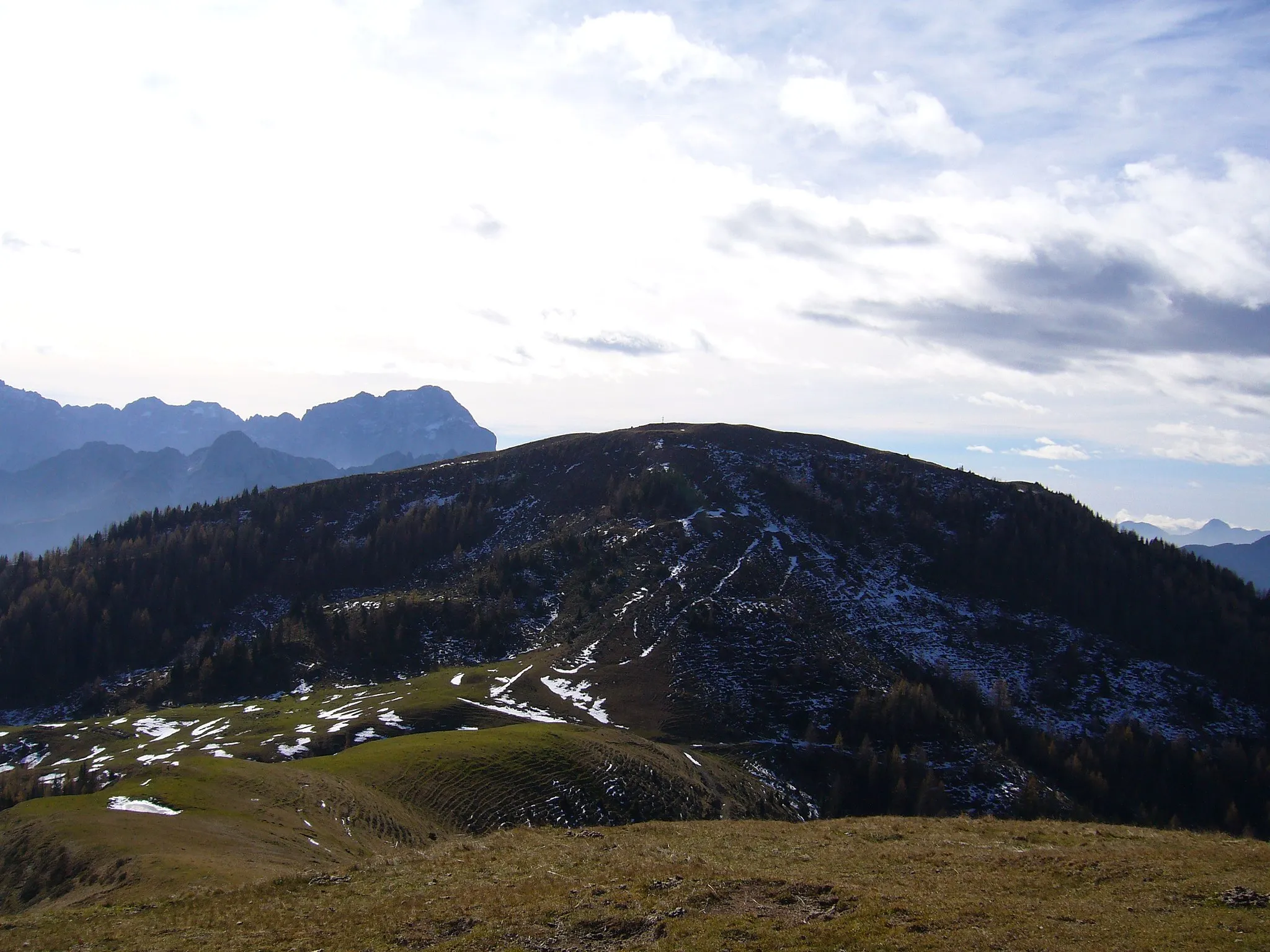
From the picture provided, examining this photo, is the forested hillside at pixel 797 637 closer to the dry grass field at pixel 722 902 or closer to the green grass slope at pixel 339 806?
the green grass slope at pixel 339 806

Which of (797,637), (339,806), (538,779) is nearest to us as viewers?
(339,806)

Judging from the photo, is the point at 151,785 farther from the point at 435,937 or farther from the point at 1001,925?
the point at 1001,925

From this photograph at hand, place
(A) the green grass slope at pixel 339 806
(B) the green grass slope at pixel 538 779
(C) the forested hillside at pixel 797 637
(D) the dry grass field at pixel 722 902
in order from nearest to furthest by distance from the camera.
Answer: (D) the dry grass field at pixel 722 902 < (A) the green grass slope at pixel 339 806 < (B) the green grass slope at pixel 538 779 < (C) the forested hillside at pixel 797 637

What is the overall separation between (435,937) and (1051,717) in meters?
136

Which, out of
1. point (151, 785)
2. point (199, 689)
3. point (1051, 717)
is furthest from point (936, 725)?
point (199, 689)

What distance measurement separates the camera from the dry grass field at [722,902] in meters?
22.4

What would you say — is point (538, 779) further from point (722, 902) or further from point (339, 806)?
point (722, 902)

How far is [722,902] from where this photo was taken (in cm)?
2634

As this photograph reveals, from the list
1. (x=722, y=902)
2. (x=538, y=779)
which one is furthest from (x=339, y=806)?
(x=722, y=902)

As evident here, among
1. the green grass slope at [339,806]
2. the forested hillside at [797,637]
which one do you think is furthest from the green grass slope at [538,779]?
the forested hillside at [797,637]

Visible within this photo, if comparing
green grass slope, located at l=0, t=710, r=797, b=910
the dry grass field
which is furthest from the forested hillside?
the dry grass field

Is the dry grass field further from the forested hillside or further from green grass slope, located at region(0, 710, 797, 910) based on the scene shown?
the forested hillside

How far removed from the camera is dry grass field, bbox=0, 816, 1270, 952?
22.4 m

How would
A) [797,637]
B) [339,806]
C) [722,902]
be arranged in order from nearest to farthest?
[722,902], [339,806], [797,637]
